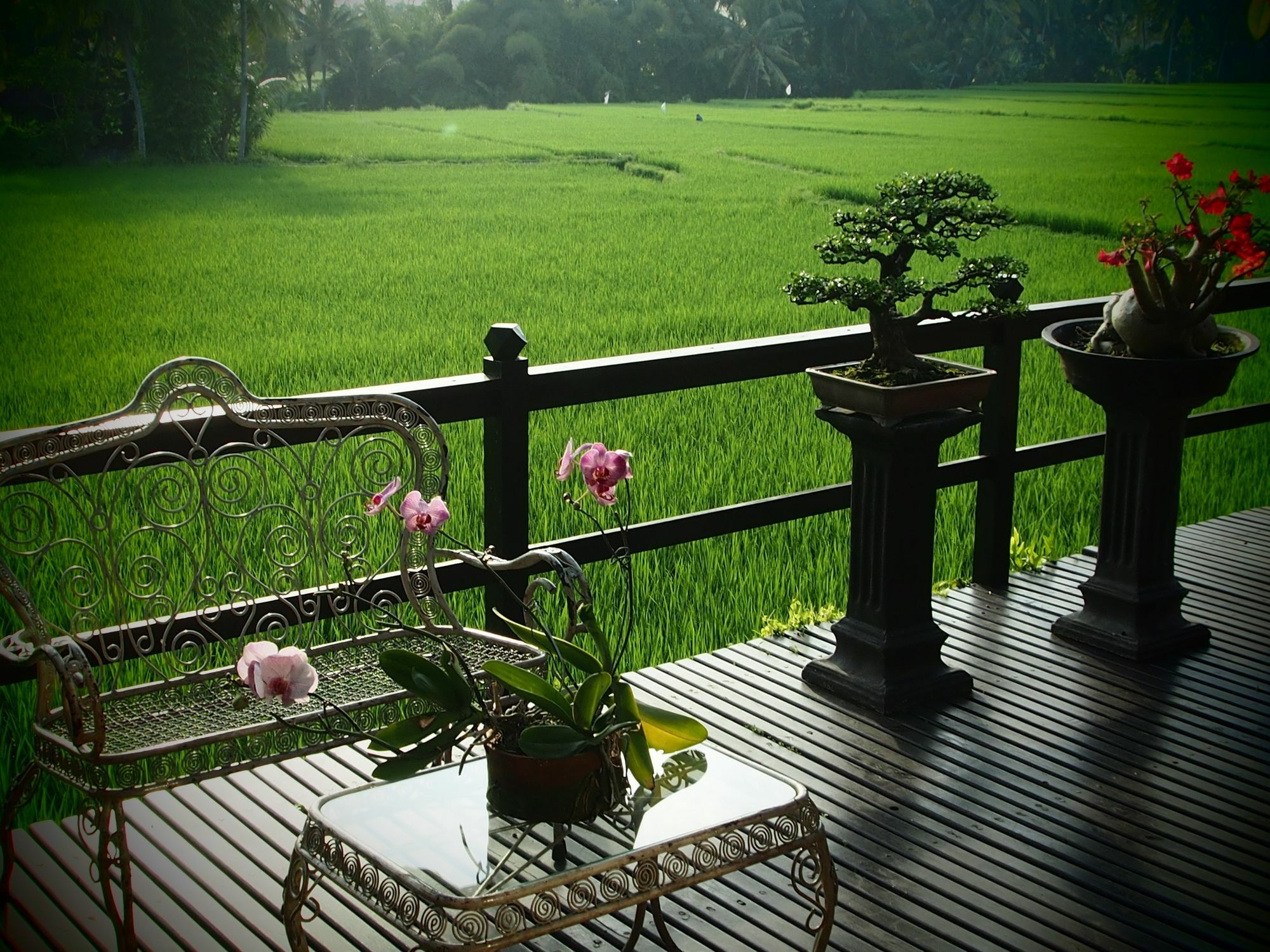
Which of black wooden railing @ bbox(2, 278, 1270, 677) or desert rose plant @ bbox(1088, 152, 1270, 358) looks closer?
black wooden railing @ bbox(2, 278, 1270, 677)

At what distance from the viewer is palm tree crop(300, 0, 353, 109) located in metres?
23.3

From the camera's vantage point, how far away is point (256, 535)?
5637 millimetres

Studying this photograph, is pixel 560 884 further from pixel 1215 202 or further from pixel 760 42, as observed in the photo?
pixel 760 42

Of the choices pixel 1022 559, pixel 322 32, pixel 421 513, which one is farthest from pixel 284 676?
pixel 322 32

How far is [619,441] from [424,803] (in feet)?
16.6

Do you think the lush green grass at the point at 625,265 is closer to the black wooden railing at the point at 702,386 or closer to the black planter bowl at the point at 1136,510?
the black wooden railing at the point at 702,386

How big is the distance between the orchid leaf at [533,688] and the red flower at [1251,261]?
88.6 inches

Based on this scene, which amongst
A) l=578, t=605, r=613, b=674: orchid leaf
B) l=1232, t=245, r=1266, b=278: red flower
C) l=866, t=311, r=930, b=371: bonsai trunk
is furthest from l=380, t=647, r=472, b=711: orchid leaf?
l=1232, t=245, r=1266, b=278: red flower

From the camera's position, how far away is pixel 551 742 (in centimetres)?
192

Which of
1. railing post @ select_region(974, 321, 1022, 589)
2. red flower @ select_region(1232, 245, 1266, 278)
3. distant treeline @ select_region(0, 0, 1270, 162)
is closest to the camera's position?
red flower @ select_region(1232, 245, 1266, 278)

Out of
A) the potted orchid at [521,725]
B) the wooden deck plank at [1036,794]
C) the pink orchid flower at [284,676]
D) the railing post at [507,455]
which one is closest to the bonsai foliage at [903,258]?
the railing post at [507,455]

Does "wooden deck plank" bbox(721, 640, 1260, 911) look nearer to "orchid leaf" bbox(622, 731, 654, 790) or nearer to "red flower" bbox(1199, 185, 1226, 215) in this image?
"orchid leaf" bbox(622, 731, 654, 790)

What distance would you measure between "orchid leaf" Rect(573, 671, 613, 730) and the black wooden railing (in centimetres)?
107

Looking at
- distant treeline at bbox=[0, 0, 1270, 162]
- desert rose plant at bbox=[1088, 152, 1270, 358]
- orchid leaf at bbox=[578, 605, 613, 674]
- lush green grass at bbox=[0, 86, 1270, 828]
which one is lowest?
lush green grass at bbox=[0, 86, 1270, 828]
